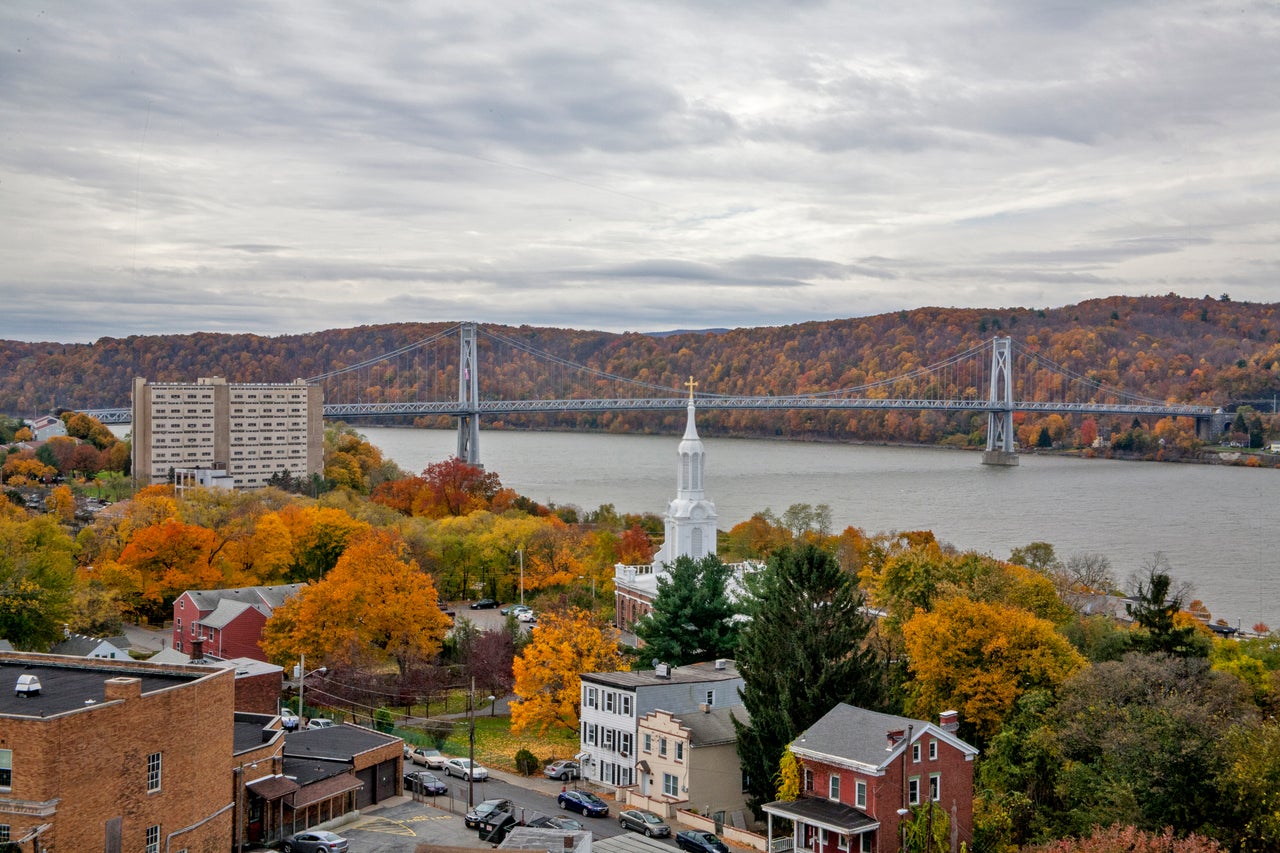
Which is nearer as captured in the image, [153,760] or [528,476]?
[153,760]

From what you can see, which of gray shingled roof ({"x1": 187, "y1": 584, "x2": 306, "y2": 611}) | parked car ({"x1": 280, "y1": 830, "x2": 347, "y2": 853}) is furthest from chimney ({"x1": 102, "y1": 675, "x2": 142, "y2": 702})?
gray shingled roof ({"x1": 187, "y1": 584, "x2": 306, "y2": 611})

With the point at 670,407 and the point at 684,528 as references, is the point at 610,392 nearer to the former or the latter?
the point at 670,407

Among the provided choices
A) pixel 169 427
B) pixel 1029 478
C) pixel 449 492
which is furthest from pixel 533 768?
pixel 1029 478

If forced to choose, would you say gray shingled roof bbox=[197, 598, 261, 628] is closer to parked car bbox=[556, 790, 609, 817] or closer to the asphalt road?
the asphalt road

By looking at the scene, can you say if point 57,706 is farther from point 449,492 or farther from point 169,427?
point 169,427

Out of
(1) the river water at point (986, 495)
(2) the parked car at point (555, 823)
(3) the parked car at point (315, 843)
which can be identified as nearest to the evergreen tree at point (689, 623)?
(2) the parked car at point (555, 823)

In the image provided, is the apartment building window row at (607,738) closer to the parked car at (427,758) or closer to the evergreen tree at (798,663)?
the evergreen tree at (798,663)
